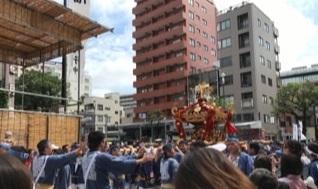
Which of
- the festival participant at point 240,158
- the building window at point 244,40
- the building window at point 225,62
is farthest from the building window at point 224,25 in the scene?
the festival participant at point 240,158

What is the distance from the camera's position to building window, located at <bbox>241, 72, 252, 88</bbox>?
221ft

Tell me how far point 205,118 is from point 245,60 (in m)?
46.8

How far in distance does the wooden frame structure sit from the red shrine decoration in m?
7.83

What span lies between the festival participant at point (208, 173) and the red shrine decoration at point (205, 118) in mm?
20507

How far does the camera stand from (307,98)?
6088 centimetres

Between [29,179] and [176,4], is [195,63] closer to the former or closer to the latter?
[176,4]

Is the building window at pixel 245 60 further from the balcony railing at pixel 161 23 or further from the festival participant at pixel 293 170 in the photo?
the festival participant at pixel 293 170

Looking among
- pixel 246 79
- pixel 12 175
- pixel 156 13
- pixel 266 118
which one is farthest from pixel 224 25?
pixel 12 175

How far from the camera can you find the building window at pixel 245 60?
2667 inches

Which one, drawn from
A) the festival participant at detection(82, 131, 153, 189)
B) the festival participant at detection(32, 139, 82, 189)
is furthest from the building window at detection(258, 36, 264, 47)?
the festival participant at detection(82, 131, 153, 189)

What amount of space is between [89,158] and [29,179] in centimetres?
581

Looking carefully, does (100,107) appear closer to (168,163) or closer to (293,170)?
(168,163)

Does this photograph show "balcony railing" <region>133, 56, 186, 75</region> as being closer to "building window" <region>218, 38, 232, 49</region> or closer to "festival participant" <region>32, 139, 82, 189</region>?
"building window" <region>218, 38, 232, 49</region>

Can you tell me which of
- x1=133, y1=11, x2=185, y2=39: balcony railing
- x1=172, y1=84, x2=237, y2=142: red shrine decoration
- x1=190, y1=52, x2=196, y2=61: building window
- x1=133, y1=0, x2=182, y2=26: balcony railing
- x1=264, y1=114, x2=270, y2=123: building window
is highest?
x1=133, y1=0, x2=182, y2=26: balcony railing
